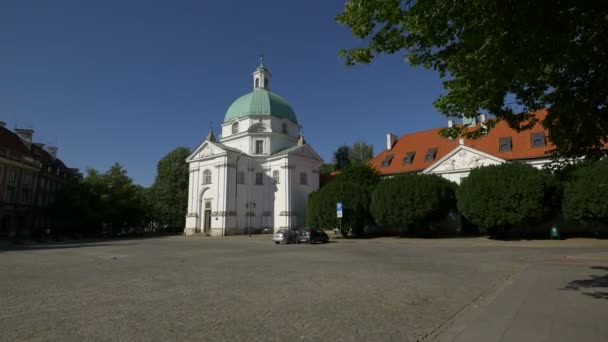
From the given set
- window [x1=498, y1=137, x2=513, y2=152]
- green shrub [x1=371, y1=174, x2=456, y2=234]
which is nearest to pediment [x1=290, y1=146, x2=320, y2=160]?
green shrub [x1=371, y1=174, x2=456, y2=234]

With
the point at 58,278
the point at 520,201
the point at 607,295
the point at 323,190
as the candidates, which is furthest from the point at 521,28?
the point at 323,190

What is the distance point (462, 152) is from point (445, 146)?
223 inches

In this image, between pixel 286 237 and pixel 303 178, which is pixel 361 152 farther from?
pixel 286 237

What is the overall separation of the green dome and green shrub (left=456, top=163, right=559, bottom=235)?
103 feet

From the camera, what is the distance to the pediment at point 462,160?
40219mm

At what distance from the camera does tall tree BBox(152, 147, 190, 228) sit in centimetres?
6275

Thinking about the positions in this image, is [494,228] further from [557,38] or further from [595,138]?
[557,38]

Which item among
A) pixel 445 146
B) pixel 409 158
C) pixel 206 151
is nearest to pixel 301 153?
pixel 206 151

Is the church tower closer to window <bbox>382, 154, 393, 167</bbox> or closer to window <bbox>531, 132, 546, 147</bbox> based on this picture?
window <bbox>382, 154, 393, 167</bbox>

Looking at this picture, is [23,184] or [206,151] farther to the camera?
[206,151]

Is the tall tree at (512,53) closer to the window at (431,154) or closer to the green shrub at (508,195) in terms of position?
the green shrub at (508,195)

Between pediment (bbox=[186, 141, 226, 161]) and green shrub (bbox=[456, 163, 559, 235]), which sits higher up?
pediment (bbox=[186, 141, 226, 161])

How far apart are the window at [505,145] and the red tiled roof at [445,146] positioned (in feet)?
0.96

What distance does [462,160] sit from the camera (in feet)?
138
